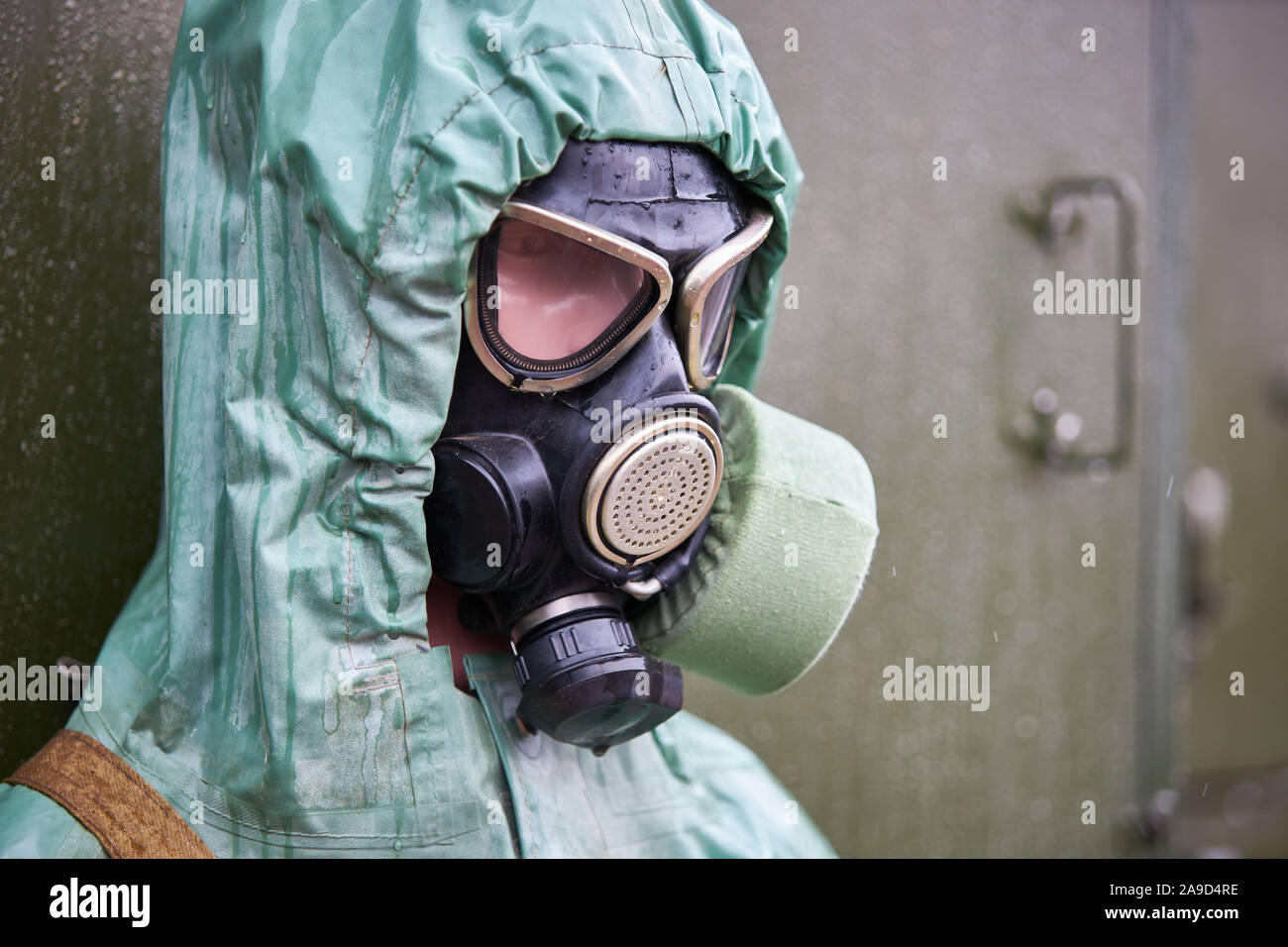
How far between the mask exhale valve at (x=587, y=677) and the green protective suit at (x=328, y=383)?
0.07m

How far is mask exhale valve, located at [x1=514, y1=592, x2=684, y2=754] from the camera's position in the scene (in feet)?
3.37

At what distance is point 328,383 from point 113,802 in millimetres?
387

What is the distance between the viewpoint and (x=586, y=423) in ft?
3.42

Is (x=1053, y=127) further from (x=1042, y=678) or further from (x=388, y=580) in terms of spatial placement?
(x=388, y=580)

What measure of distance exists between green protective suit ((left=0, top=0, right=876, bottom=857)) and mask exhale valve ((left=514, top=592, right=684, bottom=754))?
7 cm

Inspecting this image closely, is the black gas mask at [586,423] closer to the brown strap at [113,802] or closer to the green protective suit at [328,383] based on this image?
the green protective suit at [328,383]

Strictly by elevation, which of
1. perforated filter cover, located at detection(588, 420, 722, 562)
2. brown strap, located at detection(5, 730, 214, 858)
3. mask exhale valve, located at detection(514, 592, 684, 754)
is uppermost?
perforated filter cover, located at detection(588, 420, 722, 562)

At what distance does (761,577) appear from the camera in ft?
3.73

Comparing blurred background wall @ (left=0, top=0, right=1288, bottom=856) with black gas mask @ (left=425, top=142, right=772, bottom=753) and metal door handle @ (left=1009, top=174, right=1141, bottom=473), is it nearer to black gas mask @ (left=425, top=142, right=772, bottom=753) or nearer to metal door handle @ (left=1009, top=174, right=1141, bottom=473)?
metal door handle @ (left=1009, top=174, right=1141, bottom=473)

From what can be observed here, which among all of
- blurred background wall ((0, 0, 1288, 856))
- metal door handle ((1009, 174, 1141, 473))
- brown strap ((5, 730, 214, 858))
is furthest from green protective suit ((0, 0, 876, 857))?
metal door handle ((1009, 174, 1141, 473))

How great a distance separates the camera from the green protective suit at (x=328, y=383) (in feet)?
3.05

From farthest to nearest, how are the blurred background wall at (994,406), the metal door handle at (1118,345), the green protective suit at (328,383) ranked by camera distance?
the metal door handle at (1118,345)
the blurred background wall at (994,406)
the green protective suit at (328,383)

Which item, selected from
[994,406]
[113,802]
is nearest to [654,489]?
[113,802]

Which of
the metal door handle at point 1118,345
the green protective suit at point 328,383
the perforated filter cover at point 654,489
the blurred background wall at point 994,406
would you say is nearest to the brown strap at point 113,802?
the green protective suit at point 328,383
